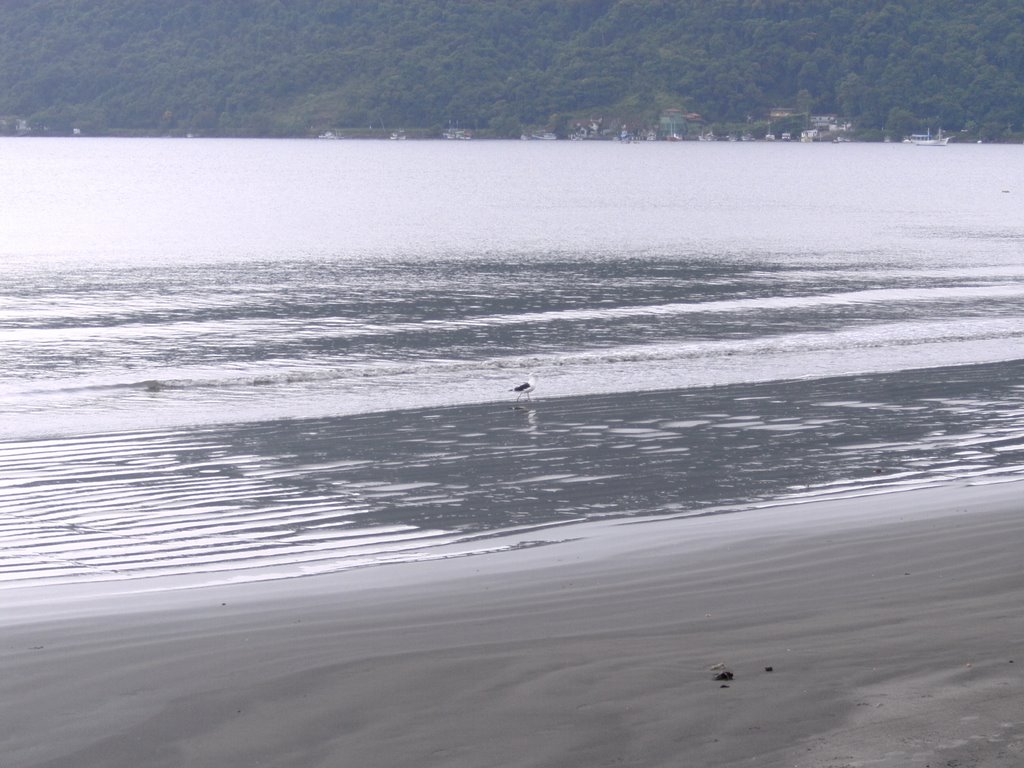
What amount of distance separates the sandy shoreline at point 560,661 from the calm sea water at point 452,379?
1508 mm

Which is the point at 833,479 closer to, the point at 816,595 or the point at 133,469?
the point at 816,595

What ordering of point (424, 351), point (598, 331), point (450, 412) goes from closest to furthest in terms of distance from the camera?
point (450, 412)
point (424, 351)
point (598, 331)

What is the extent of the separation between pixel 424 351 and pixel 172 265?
22.3 meters

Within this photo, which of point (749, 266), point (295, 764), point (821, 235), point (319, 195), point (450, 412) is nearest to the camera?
point (295, 764)

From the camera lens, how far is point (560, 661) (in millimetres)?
7523

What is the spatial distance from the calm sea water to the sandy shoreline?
4.95 feet

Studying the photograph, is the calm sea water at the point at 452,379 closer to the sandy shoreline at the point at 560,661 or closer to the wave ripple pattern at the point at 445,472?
the wave ripple pattern at the point at 445,472

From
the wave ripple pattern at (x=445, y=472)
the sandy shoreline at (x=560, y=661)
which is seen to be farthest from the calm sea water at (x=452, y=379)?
the sandy shoreline at (x=560, y=661)

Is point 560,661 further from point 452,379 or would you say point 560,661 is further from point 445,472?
point 452,379

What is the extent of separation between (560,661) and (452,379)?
14738 millimetres

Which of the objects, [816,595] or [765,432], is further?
[765,432]

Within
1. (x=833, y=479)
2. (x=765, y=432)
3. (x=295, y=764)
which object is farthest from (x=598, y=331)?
(x=295, y=764)

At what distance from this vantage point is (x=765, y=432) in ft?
52.9


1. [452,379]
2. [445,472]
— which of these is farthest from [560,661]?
[452,379]
